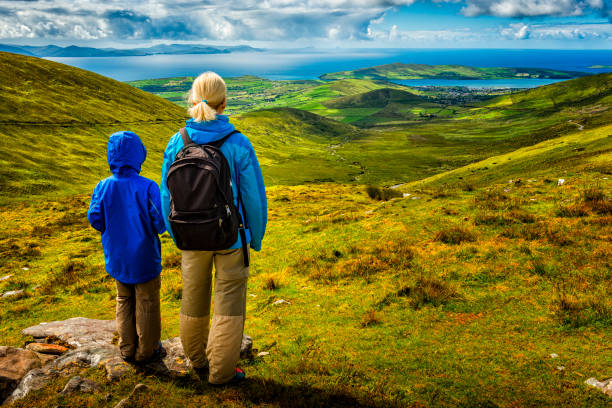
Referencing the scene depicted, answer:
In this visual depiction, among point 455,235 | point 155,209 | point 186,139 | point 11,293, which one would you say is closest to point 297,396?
point 155,209

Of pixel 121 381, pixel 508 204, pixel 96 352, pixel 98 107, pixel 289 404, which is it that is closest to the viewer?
pixel 289 404

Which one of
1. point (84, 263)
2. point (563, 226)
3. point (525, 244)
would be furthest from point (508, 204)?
point (84, 263)

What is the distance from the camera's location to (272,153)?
176 m

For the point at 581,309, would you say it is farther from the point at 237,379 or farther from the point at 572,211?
the point at 237,379

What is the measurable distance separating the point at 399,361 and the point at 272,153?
172 meters

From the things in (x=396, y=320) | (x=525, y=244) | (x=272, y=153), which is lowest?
(x=272, y=153)

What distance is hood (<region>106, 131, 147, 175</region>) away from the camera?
609 centimetres

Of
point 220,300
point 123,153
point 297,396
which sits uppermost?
point 123,153

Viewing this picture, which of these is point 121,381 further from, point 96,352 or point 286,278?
point 286,278

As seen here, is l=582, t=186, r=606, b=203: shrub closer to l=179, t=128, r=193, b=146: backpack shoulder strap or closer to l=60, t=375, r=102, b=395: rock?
l=179, t=128, r=193, b=146: backpack shoulder strap

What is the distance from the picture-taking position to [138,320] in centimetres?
642

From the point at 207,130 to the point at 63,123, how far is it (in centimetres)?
12598

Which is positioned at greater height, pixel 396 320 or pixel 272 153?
pixel 396 320

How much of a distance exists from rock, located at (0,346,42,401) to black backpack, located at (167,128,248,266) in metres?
Result: 3.63
